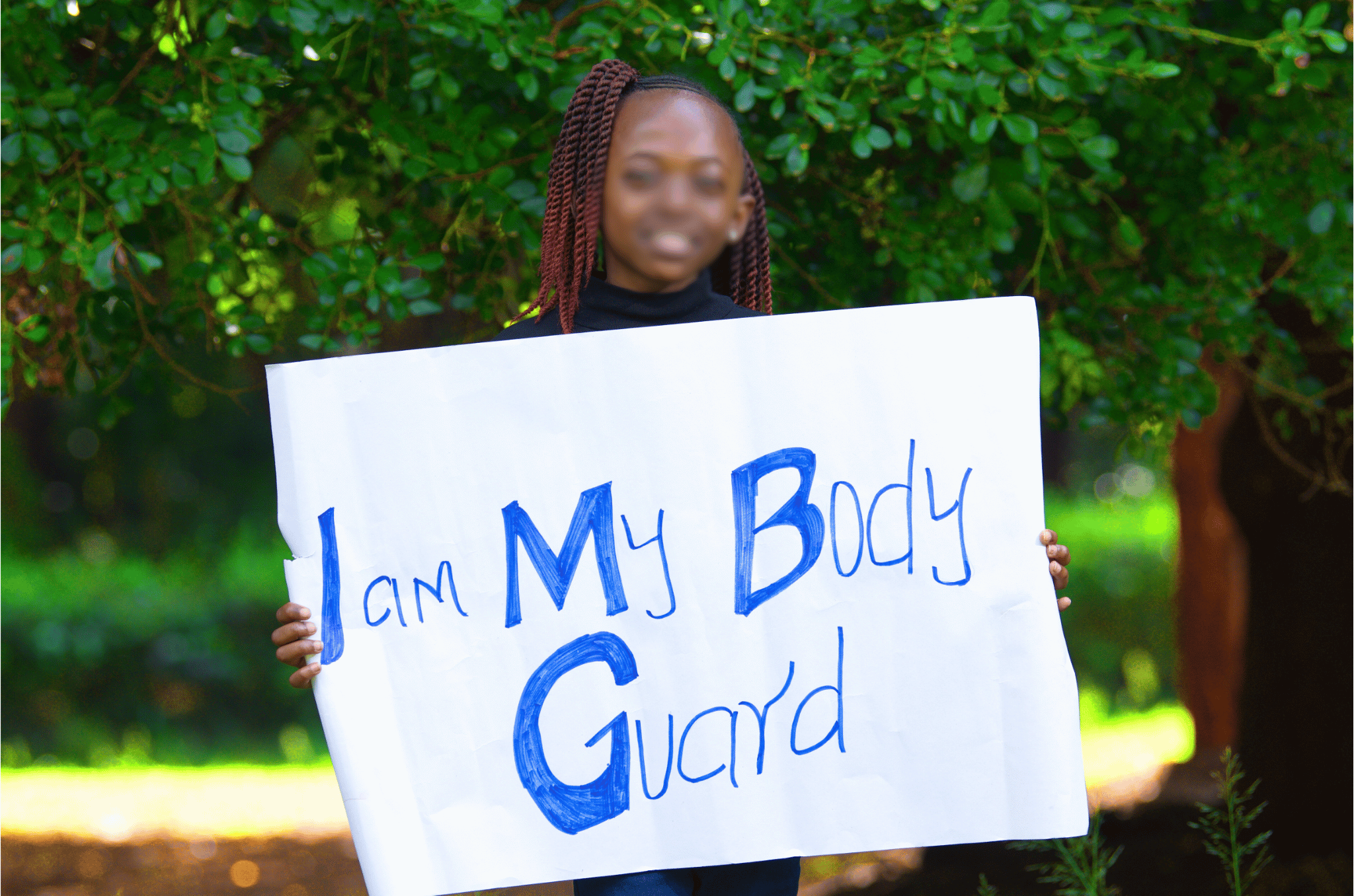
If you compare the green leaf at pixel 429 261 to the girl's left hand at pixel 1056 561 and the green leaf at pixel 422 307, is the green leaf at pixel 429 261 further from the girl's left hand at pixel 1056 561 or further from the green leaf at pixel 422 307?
the girl's left hand at pixel 1056 561

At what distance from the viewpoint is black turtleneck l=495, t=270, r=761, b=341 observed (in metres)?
1.71

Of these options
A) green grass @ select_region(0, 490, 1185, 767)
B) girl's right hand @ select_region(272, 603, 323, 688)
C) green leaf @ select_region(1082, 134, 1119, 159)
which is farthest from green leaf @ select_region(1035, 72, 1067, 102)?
green grass @ select_region(0, 490, 1185, 767)

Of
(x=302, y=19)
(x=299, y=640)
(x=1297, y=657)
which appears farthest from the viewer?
(x=1297, y=657)

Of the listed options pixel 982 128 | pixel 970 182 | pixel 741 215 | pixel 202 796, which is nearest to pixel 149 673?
pixel 202 796

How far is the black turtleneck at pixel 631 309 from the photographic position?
5.62ft

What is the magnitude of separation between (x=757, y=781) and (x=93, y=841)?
381 centimetres

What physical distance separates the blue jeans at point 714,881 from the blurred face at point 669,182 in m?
0.91

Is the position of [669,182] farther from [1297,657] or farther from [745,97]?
[1297,657]

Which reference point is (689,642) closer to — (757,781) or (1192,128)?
(757,781)

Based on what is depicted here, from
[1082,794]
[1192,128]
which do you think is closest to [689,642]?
[1082,794]

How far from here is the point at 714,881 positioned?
1685mm

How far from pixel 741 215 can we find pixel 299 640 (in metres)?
0.93

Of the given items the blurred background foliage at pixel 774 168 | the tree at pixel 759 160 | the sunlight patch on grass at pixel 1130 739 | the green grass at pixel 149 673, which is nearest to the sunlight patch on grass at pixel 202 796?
the sunlight patch on grass at pixel 1130 739

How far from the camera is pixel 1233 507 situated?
347cm
